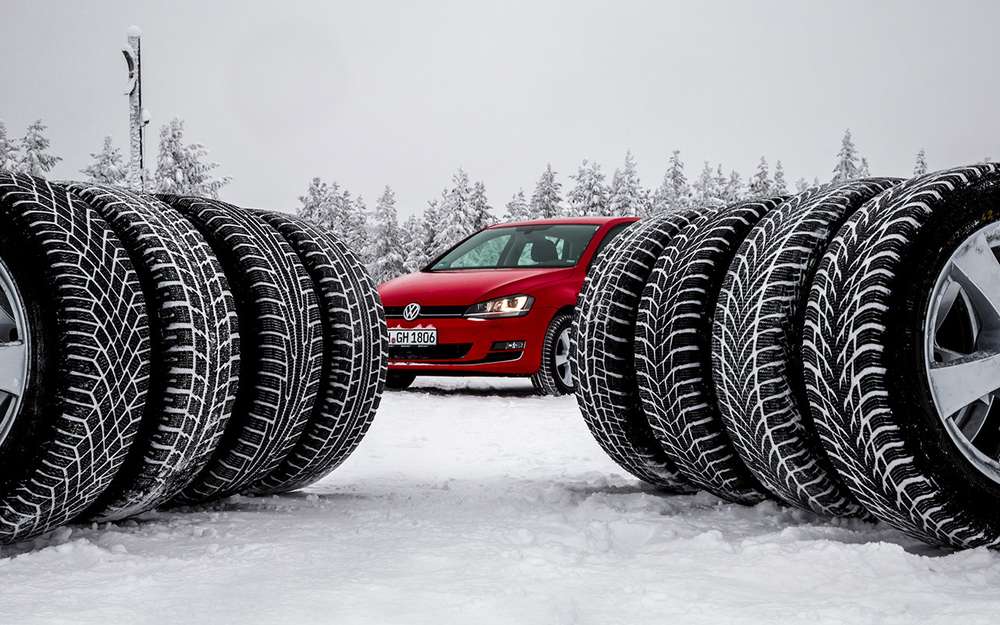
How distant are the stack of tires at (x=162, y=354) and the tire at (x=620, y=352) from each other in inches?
30.4

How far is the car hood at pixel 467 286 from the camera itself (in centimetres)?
759

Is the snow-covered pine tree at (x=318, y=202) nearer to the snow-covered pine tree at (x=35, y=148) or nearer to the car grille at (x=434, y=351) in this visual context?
the snow-covered pine tree at (x=35, y=148)

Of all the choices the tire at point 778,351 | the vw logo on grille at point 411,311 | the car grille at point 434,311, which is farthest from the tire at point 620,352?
the vw logo on grille at point 411,311

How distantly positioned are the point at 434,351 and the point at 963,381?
5437mm

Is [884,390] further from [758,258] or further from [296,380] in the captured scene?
[296,380]

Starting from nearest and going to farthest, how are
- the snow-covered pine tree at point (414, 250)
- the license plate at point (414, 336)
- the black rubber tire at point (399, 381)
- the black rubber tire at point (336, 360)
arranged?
the black rubber tire at point (336, 360), the license plate at point (414, 336), the black rubber tire at point (399, 381), the snow-covered pine tree at point (414, 250)

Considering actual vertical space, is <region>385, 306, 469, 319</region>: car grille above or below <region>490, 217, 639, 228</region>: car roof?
below

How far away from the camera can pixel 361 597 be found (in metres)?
2.09

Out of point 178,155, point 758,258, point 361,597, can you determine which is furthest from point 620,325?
point 178,155

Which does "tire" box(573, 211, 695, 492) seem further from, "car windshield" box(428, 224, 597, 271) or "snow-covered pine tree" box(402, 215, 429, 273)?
"snow-covered pine tree" box(402, 215, 429, 273)

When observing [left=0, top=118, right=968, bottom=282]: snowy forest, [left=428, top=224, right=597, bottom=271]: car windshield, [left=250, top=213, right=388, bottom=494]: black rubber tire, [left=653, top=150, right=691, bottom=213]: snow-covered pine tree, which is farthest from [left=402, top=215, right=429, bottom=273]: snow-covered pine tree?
[left=250, top=213, right=388, bottom=494]: black rubber tire

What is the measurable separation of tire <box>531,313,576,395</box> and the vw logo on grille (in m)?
1.08

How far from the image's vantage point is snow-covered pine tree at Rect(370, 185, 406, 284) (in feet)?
151

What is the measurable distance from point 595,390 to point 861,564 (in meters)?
1.18
